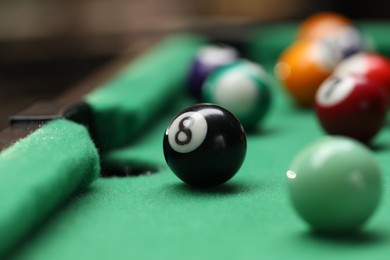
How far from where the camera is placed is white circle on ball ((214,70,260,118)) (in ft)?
10.1

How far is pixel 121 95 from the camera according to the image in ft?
9.55

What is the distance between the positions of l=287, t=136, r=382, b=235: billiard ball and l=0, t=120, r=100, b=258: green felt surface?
58cm

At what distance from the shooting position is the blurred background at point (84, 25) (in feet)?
16.8

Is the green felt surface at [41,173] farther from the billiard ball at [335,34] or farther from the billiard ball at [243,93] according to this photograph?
the billiard ball at [335,34]

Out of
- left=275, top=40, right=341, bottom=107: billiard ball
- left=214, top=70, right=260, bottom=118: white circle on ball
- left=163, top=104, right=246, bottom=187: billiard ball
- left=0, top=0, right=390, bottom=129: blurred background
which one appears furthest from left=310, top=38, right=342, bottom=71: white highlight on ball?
left=163, top=104, right=246, bottom=187: billiard ball

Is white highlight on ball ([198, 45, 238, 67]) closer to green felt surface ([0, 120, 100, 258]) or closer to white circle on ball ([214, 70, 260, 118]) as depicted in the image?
white circle on ball ([214, 70, 260, 118])

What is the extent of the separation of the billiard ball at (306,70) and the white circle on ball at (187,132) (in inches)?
61.7

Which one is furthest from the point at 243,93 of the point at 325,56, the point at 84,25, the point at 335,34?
→ the point at 84,25

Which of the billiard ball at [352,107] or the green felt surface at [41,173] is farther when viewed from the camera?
the billiard ball at [352,107]

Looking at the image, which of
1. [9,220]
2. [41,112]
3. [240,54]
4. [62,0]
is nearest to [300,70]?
[240,54]

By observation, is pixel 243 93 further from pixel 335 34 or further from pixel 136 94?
pixel 335 34

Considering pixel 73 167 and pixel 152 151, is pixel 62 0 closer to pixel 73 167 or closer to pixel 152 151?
pixel 152 151

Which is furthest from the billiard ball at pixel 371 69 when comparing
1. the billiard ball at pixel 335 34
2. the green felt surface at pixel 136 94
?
the green felt surface at pixel 136 94

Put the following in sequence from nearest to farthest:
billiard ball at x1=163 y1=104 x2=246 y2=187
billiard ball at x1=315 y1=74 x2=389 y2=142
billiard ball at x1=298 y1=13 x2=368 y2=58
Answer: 1. billiard ball at x1=163 y1=104 x2=246 y2=187
2. billiard ball at x1=315 y1=74 x2=389 y2=142
3. billiard ball at x1=298 y1=13 x2=368 y2=58
